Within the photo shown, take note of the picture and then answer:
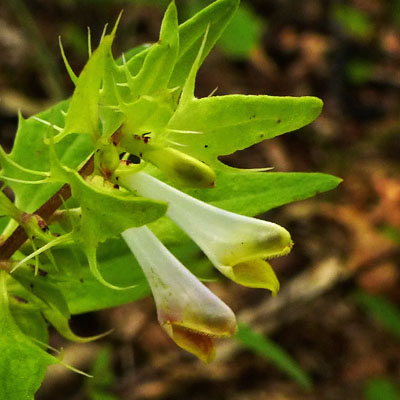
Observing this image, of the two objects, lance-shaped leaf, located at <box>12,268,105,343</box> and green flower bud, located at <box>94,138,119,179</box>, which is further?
lance-shaped leaf, located at <box>12,268,105,343</box>

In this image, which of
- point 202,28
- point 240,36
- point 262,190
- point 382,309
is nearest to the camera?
point 202,28

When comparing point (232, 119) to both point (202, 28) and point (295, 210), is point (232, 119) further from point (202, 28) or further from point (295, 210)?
point (295, 210)

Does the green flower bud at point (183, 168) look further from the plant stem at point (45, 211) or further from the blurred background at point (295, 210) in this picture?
the blurred background at point (295, 210)

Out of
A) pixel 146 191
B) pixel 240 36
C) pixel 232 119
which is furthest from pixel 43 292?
pixel 240 36

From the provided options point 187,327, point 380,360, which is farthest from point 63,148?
point 380,360

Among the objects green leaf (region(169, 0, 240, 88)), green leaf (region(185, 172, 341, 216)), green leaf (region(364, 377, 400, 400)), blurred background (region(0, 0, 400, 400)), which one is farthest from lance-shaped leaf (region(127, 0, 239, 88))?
green leaf (region(364, 377, 400, 400))

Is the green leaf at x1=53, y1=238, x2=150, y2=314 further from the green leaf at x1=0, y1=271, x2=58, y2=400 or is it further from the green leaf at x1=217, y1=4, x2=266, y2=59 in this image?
the green leaf at x1=217, y1=4, x2=266, y2=59
